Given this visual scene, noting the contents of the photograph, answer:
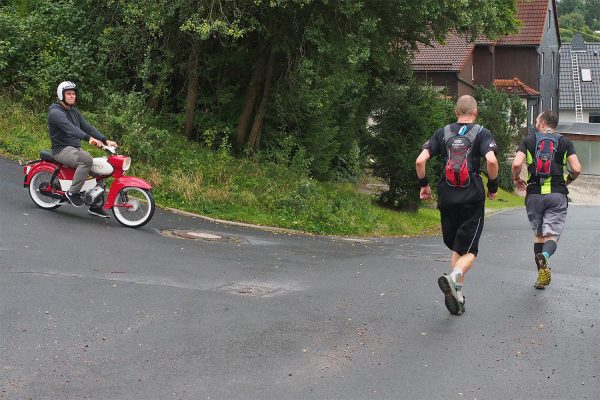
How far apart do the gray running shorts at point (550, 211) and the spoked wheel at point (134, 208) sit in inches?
212

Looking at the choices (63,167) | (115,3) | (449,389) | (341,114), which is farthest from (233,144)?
(449,389)

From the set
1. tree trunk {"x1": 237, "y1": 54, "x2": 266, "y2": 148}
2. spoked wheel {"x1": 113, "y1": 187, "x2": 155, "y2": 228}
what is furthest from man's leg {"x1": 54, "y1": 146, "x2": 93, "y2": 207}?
tree trunk {"x1": 237, "y1": 54, "x2": 266, "y2": 148}

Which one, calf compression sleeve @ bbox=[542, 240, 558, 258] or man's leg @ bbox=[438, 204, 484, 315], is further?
calf compression sleeve @ bbox=[542, 240, 558, 258]

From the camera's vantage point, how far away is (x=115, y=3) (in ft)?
64.4

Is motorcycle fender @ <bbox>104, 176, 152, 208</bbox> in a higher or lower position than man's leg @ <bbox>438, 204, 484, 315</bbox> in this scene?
higher

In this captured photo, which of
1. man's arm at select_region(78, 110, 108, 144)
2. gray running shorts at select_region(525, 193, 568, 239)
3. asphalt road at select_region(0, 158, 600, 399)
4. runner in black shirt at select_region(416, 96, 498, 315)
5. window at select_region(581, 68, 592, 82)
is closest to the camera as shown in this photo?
asphalt road at select_region(0, 158, 600, 399)

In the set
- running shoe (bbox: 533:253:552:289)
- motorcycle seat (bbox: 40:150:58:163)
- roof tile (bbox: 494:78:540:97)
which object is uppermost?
roof tile (bbox: 494:78:540:97)

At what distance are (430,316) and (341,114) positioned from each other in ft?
57.9

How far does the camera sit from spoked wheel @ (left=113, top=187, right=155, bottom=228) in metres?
12.9

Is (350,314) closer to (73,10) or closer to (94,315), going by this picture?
(94,315)

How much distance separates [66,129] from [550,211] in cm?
663

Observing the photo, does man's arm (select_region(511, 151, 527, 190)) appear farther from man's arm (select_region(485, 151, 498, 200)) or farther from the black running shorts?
the black running shorts

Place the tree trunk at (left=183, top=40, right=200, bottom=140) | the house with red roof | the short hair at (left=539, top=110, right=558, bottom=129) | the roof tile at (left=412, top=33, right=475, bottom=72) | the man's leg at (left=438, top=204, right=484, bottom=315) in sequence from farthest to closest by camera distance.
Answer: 1. the house with red roof
2. the roof tile at (left=412, top=33, right=475, bottom=72)
3. the tree trunk at (left=183, top=40, right=200, bottom=140)
4. the short hair at (left=539, top=110, right=558, bottom=129)
5. the man's leg at (left=438, top=204, right=484, bottom=315)

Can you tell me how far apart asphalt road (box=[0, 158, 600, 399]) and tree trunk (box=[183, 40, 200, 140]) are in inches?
302
